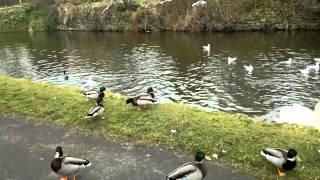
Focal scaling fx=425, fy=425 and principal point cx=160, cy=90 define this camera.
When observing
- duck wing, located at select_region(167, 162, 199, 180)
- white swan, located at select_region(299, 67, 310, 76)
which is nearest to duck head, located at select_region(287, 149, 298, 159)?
duck wing, located at select_region(167, 162, 199, 180)

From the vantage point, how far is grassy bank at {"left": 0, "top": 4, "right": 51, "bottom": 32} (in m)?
68.2

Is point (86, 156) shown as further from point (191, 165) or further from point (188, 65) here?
point (188, 65)

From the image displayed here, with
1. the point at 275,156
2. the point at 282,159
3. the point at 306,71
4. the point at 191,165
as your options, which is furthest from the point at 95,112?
the point at 306,71

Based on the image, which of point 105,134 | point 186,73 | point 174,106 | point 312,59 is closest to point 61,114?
point 105,134

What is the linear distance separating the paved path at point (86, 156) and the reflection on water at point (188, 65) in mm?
10007

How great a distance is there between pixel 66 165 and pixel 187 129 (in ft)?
13.8

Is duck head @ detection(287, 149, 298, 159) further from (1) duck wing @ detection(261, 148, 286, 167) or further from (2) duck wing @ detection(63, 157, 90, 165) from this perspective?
(2) duck wing @ detection(63, 157, 90, 165)

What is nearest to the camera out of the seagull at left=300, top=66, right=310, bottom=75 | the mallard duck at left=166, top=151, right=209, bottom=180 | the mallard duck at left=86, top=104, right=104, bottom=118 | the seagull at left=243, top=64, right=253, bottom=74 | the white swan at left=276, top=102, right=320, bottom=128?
the mallard duck at left=166, top=151, right=209, bottom=180

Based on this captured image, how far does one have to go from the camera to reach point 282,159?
1006 cm

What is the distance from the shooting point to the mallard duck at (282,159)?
10047 mm

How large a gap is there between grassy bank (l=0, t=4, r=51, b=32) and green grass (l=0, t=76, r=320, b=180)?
2096 inches

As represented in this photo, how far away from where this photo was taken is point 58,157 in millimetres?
10336

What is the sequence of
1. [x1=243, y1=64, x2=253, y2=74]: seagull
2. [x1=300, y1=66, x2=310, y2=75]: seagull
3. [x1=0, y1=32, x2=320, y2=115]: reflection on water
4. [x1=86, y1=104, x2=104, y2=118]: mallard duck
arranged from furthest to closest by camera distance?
1. [x1=243, y1=64, x2=253, y2=74]: seagull
2. [x1=300, y1=66, x2=310, y2=75]: seagull
3. [x1=0, y1=32, x2=320, y2=115]: reflection on water
4. [x1=86, y1=104, x2=104, y2=118]: mallard duck

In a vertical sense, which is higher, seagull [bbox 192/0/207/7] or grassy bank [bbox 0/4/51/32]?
seagull [bbox 192/0/207/7]
